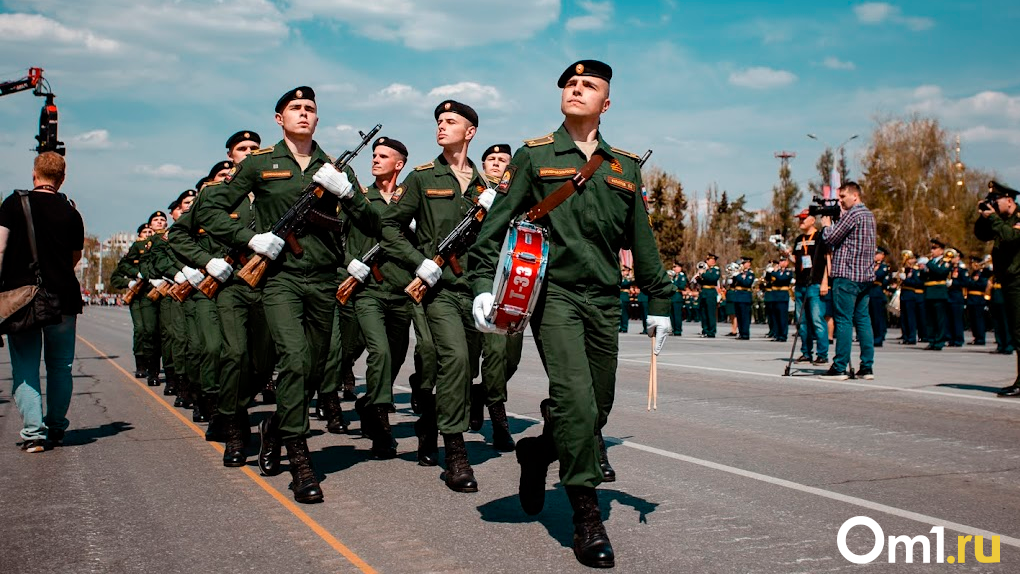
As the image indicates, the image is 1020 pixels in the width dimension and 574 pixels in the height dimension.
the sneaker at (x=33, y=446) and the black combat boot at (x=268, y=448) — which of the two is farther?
the sneaker at (x=33, y=446)

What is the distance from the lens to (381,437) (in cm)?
770

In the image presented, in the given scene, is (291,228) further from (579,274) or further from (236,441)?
(579,274)

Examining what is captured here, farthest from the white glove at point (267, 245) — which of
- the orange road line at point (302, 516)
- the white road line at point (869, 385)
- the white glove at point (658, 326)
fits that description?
the white road line at point (869, 385)

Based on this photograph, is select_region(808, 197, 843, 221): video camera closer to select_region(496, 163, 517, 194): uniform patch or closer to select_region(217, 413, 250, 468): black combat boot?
select_region(217, 413, 250, 468): black combat boot

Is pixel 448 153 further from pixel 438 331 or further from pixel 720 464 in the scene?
pixel 720 464

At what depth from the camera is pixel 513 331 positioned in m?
4.93

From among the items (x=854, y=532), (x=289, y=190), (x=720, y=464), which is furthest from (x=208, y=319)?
Result: (x=854, y=532)

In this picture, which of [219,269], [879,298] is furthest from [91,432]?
[879,298]

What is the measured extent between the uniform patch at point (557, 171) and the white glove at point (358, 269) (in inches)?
139

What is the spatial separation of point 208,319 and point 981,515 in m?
6.50

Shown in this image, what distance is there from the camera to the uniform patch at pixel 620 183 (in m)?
5.16

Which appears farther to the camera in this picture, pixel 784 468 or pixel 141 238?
pixel 141 238

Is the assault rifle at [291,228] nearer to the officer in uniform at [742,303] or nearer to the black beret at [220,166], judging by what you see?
the black beret at [220,166]

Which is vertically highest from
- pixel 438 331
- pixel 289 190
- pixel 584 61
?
pixel 584 61
